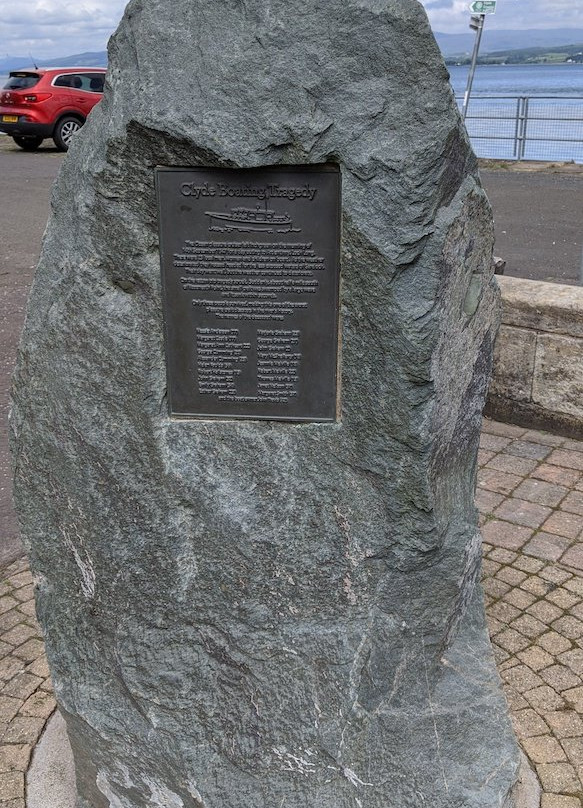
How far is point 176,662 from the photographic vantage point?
2.79m

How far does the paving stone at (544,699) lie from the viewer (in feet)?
11.3

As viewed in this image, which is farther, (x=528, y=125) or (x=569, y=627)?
(x=528, y=125)

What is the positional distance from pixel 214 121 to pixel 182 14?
31 cm

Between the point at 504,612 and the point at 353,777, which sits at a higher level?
the point at 353,777

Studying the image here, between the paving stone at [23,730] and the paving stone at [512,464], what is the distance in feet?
10.4

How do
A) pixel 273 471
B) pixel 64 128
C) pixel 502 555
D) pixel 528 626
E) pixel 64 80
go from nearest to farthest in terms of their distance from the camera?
pixel 273 471
pixel 528 626
pixel 502 555
pixel 64 80
pixel 64 128

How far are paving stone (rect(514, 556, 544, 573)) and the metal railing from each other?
36.3 ft

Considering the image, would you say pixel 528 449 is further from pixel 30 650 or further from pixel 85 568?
pixel 85 568

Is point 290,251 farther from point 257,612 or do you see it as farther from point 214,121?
point 257,612

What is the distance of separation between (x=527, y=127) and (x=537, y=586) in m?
12.8

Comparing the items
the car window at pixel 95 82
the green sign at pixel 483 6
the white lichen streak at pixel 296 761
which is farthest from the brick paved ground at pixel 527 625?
the car window at pixel 95 82

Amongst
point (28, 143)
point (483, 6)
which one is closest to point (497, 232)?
point (483, 6)

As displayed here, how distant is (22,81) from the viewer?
18.6 meters

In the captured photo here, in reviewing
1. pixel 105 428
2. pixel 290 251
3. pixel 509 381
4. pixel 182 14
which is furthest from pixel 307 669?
pixel 509 381
